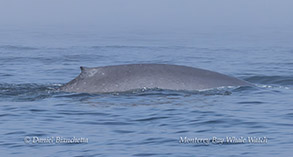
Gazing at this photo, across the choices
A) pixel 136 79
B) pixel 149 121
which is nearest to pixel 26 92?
pixel 136 79

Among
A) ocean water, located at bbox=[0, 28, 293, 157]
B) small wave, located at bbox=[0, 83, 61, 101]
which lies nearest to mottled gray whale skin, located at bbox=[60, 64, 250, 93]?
ocean water, located at bbox=[0, 28, 293, 157]

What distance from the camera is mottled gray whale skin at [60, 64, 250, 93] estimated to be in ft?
41.6

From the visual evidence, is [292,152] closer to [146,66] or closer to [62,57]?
[146,66]

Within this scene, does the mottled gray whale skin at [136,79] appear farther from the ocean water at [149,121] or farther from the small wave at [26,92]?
the small wave at [26,92]

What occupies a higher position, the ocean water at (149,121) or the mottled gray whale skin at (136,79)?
the mottled gray whale skin at (136,79)

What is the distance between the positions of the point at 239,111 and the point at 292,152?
3.09 meters

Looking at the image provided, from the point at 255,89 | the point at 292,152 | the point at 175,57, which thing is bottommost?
the point at 292,152

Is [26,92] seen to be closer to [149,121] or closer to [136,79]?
[136,79]

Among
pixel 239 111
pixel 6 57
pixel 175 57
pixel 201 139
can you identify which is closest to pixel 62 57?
pixel 6 57

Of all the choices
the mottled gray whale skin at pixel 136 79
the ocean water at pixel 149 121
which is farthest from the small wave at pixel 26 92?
the mottled gray whale skin at pixel 136 79

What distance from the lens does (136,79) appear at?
1274 centimetres

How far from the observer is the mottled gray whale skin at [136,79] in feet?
41.6

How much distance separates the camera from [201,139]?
9.56 m

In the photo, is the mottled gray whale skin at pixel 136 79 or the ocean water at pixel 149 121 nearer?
the ocean water at pixel 149 121
